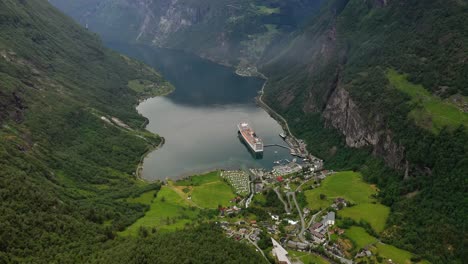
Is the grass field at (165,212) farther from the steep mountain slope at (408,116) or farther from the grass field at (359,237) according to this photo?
the steep mountain slope at (408,116)

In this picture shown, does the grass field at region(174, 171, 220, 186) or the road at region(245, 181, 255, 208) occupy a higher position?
the road at region(245, 181, 255, 208)

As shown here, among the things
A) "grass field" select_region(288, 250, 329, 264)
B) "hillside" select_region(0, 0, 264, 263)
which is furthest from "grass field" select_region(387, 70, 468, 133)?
"hillside" select_region(0, 0, 264, 263)

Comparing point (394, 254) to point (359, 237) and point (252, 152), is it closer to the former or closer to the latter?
point (359, 237)

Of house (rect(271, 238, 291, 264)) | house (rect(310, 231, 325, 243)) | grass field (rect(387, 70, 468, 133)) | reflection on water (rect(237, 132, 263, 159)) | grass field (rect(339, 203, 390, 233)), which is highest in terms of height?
grass field (rect(387, 70, 468, 133))

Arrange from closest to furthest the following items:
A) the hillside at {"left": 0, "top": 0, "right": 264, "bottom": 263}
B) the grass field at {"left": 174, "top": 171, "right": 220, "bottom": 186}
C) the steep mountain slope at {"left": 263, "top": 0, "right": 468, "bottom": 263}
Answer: the hillside at {"left": 0, "top": 0, "right": 264, "bottom": 263} < the steep mountain slope at {"left": 263, "top": 0, "right": 468, "bottom": 263} < the grass field at {"left": 174, "top": 171, "right": 220, "bottom": 186}

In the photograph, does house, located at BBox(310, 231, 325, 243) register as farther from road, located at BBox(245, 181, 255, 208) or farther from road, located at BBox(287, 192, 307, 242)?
road, located at BBox(245, 181, 255, 208)

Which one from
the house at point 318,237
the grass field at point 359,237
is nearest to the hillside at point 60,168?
the house at point 318,237

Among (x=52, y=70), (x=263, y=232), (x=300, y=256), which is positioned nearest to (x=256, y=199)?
(x=263, y=232)
